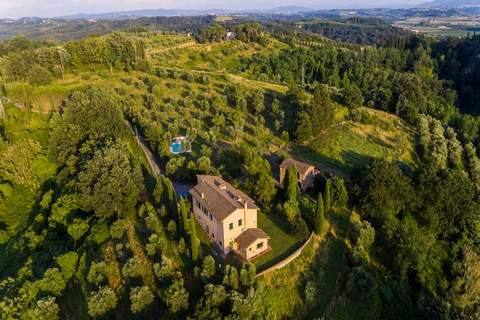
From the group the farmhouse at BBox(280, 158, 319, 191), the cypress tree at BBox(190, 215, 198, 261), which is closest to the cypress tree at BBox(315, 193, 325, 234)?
the farmhouse at BBox(280, 158, 319, 191)

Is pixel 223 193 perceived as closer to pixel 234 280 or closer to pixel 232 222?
pixel 232 222

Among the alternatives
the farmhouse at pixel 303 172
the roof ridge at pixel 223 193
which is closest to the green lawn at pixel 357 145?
the farmhouse at pixel 303 172

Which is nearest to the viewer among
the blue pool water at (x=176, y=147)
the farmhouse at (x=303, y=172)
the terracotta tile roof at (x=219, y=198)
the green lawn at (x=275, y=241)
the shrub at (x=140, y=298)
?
the shrub at (x=140, y=298)

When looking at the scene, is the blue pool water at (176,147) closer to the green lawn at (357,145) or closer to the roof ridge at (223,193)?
the roof ridge at (223,193)

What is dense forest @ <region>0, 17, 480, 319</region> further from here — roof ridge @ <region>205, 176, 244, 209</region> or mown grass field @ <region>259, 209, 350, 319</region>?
roof ridge @ <region>205, 176, 244, 209</region>

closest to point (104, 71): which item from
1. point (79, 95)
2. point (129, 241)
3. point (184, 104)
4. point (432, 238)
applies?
point (79, 95)

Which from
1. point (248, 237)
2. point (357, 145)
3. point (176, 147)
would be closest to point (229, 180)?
point (176, 147)
